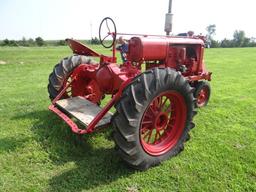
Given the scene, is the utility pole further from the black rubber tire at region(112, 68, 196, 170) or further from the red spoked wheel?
the black rubber tire at region(112, 68, 196, 170)

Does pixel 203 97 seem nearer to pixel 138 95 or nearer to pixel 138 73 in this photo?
pixel 138 73

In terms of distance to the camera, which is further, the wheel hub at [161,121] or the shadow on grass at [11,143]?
the shadow on grass at [11,143]

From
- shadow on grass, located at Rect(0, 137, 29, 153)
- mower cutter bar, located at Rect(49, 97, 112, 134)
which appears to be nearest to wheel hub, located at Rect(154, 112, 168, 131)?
mower cutter bar, located at Rect(49, 97, 112, 134)

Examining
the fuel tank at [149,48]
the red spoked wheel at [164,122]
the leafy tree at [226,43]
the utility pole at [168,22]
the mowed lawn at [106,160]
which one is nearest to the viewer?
the mowed lawn at [106,160]

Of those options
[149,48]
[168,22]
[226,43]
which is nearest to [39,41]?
[226,43]

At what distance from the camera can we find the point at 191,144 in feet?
12.8

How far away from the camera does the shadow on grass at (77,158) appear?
299 cm

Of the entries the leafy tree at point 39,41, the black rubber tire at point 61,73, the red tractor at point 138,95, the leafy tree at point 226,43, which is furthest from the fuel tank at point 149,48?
the leafy tree at point 226,43

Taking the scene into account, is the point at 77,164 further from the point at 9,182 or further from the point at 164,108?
the point at 164,108

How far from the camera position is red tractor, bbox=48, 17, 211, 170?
3033 mm

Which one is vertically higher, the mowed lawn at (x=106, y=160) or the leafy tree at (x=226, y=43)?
the mowed lawn at (x=106, y=160)

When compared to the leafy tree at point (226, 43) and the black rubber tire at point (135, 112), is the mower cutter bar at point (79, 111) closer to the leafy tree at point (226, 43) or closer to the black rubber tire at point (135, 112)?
the black rubber tire at point (135, 112)

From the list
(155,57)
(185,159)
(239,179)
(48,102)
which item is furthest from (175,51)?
(48,102)

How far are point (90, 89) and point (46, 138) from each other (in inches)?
39.7
